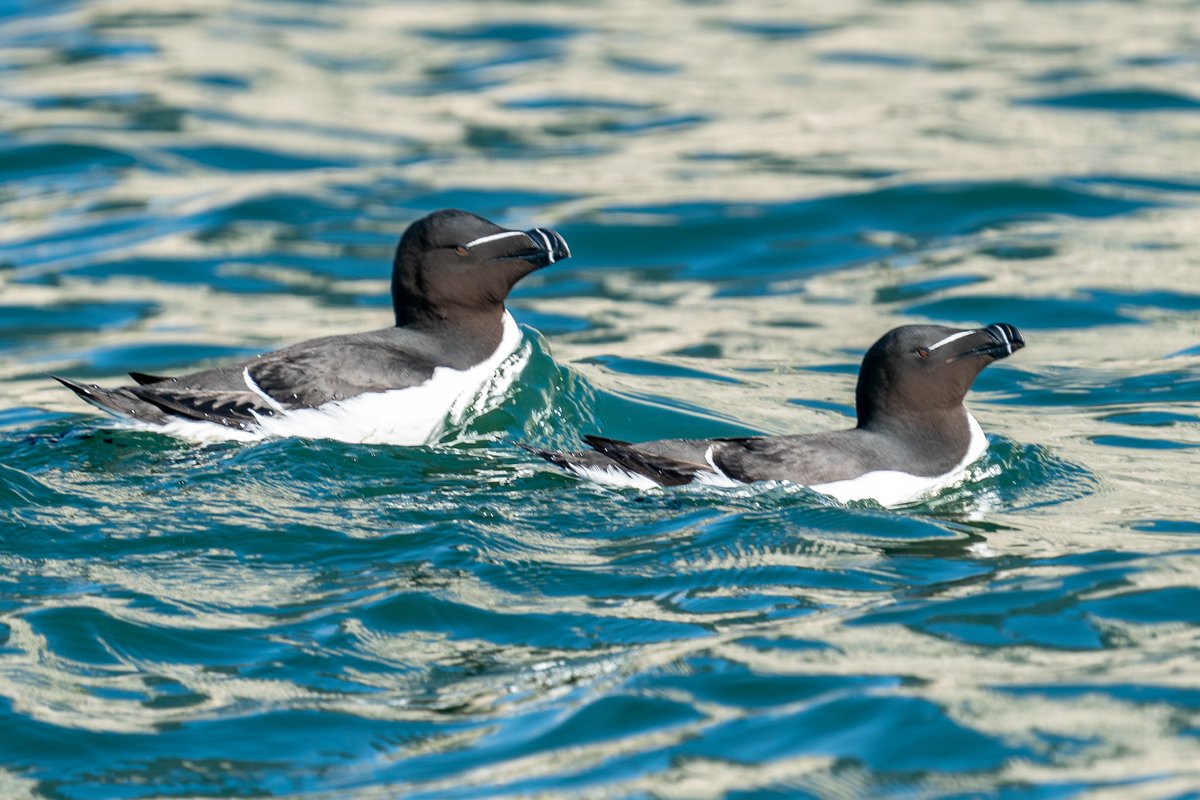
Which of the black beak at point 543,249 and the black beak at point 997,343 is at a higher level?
the black beak at point 543,249

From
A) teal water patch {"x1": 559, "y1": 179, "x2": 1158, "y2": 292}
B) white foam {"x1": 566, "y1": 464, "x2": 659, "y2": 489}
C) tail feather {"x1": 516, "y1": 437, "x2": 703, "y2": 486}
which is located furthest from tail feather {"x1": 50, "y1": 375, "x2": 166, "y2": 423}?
teal water patch {"x1": 559, "y1": 179, "x2": 1158, "y2": 292}

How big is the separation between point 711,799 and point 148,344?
941 cm

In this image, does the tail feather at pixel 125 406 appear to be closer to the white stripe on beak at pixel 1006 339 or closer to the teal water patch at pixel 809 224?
the white stripe on beak at pixel 1006 339

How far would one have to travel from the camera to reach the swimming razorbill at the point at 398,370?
→ 9594mm

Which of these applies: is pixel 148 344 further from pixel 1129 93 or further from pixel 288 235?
pixel 1129 93

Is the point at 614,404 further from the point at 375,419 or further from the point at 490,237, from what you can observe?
the point at 375,419

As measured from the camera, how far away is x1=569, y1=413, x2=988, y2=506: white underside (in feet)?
28.7

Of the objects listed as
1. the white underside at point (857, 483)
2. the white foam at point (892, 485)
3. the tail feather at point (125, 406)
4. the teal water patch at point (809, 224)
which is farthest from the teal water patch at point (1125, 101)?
the tail feather at point (125, 406)

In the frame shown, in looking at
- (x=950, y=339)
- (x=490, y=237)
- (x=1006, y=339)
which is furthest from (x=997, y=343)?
(x=490, y=237)

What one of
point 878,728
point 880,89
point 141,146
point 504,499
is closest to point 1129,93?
point 880,89

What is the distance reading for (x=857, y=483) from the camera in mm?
8852

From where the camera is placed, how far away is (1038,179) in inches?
702

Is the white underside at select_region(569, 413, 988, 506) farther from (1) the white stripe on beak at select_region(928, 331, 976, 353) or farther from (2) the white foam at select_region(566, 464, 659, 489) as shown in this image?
(1) the white stripe on beak at select_region(928, 331, 976, 353)

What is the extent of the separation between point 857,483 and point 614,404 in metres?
2.93
